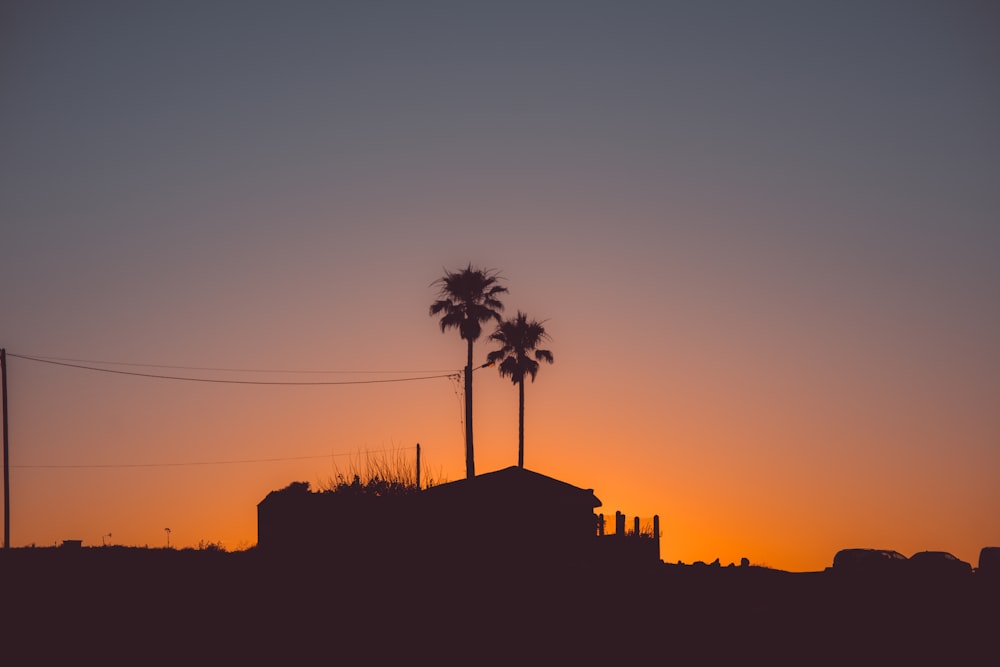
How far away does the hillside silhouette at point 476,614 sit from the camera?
98.7 feet

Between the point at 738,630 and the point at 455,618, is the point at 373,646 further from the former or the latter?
the point at 738,630

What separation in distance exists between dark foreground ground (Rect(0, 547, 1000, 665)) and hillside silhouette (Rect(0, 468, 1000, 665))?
0.20 feet

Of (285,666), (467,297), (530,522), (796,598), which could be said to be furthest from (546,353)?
(285,666)

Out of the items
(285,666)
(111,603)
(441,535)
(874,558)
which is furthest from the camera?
(874,558)

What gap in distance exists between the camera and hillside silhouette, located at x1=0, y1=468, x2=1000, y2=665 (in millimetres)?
30078

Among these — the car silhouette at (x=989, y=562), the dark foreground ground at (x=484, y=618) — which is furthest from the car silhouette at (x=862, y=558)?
the dark foreground ground at (x=484, y=618)

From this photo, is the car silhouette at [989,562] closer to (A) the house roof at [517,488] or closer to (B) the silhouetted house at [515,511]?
(B) the silhouetted house at [515,511]

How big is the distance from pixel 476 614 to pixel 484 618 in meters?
0.38

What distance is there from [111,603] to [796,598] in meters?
18.8

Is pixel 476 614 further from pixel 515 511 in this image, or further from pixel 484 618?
pixel 515 511

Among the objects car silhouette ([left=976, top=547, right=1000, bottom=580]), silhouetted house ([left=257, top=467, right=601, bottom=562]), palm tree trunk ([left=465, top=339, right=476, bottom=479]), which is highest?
palm tree trunk ([left=465, top=339, right=476, bottom=479])

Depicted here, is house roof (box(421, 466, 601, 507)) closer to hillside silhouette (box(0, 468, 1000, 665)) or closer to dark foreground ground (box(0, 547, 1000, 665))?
hillside silhouette (box(0, 468, 1000, 665))


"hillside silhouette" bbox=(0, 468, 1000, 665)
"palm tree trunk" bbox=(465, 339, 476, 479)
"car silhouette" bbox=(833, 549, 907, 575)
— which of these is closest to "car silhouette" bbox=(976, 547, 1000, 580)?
"hillside silhouette" bbox=(0, 468, 1000, 665)

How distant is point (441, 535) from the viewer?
51.5m
